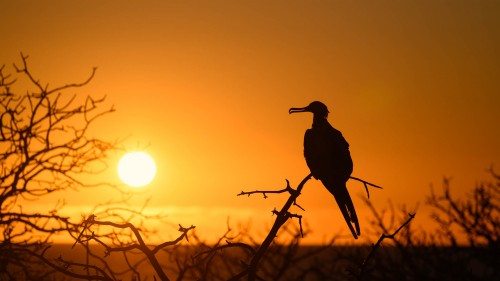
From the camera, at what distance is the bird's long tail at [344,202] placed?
324 cm

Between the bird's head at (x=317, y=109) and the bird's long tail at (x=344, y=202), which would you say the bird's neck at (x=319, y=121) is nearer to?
the bird's head at (x=317, y=109)

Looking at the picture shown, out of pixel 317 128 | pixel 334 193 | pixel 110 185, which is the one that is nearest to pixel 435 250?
pixel 110 185

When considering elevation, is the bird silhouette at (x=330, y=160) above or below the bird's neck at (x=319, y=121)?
below

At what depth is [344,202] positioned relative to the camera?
3.64 m

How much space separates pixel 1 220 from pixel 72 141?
5.50 feet

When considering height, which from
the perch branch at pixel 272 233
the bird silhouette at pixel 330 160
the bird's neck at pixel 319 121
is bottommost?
the perch branch at pixel 272 233

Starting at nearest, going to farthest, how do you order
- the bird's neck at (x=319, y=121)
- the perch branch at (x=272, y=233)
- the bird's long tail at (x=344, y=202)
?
the perch branch at (x=272, y=233)
the bird's long tail at (x=344, y=202)
the bird's neck at (x=319, y=121)

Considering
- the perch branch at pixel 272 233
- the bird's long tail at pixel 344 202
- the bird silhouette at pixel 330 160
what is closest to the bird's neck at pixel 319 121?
the bird silhouette at pixel 330 160

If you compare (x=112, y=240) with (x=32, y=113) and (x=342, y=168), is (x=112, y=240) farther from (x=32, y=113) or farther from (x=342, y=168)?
(x=342, y=168)

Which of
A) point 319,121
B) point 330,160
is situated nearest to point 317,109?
point 319,121

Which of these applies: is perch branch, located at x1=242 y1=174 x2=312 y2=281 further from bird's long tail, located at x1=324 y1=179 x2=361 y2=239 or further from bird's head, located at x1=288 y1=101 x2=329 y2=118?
bird's head, located at x1=288 y1=101 x2=329 y2=118

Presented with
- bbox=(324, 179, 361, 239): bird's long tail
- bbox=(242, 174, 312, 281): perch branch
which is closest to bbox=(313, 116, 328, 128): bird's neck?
bbox=(324, 179, 361, 239): bird's long tail

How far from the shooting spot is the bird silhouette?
12.2ft

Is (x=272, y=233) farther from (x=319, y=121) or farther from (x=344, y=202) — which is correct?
(x=319, y=121)
